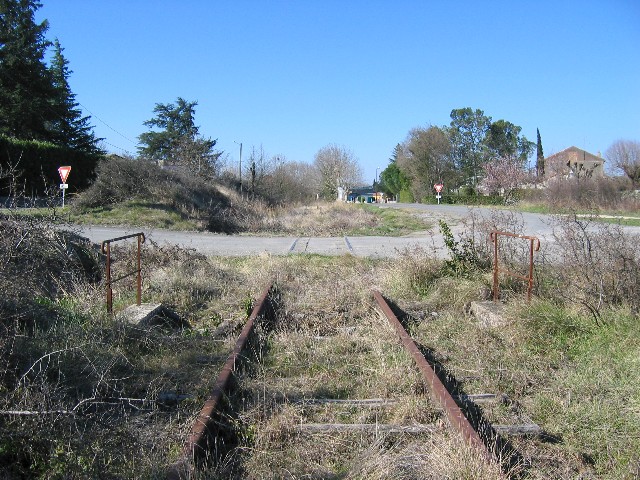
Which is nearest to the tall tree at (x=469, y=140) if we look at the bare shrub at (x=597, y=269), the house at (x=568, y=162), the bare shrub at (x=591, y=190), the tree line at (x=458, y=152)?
the tree line at (x=458, y=152)

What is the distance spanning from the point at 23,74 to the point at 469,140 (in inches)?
2623

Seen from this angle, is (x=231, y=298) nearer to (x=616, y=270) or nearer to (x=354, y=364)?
(x=354, y=364)

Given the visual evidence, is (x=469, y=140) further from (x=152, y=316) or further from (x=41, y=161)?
(x=152, y=316)

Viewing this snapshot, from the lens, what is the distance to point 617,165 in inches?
2178

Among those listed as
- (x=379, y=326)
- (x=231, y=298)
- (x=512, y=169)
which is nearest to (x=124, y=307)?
(x=231, y=298)

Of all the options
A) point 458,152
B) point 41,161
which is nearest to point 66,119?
point 41,161

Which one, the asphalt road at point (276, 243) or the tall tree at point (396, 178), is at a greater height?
the tall tree at point (396, 178)

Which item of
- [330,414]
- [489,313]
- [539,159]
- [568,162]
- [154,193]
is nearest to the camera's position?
[330,414]

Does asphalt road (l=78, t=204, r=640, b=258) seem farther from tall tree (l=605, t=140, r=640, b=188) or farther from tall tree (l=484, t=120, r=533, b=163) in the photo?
tall tree (l=484, t=120, r=533, b=163)

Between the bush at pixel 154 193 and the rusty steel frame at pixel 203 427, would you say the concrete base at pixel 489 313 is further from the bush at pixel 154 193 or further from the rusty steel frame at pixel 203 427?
the bush at pixel 154 193

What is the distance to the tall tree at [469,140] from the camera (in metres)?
87.7

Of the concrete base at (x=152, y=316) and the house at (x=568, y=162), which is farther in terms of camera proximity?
the house at (x=568, y=162)

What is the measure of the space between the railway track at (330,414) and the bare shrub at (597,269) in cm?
245

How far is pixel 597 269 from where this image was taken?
6.98 metres
